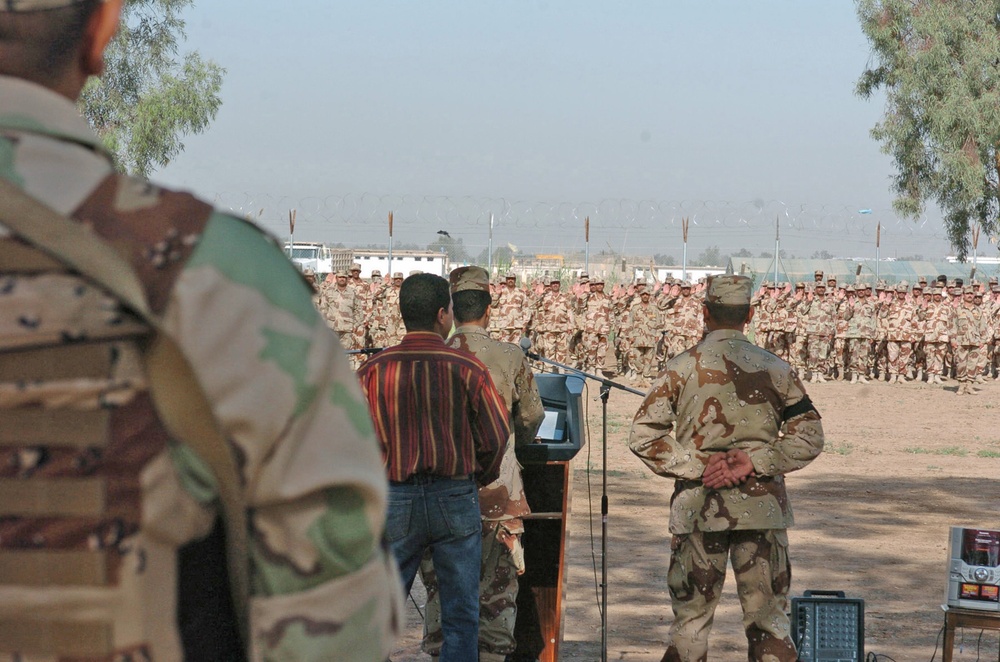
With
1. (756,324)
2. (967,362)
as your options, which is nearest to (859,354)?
(756,324)

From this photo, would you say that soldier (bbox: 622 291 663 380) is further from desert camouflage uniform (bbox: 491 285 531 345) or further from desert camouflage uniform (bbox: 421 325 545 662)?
desert camouflage uniform (bbox: 421 325 545 662)

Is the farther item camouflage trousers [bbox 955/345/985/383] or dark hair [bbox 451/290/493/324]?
camouflage trousers [bbox 955/345/985/383]

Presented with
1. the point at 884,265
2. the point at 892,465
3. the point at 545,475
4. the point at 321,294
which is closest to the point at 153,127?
the point at 321,294

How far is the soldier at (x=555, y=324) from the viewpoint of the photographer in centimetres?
2556

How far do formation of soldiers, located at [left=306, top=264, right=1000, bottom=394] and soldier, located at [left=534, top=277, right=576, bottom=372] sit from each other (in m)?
0.02

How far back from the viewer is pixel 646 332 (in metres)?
24.4

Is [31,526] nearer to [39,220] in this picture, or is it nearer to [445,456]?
[39,220]

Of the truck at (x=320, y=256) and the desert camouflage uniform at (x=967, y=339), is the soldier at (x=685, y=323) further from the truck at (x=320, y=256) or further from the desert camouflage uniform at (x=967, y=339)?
the truck at (x=320, y=256)

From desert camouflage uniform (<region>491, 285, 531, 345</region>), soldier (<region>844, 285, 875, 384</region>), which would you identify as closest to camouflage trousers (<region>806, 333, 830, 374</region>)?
soldier (<region>844, 285, 875, 384</region>)

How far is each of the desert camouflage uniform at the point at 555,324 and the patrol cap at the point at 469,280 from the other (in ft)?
66.7

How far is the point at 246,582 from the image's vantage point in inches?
56.0

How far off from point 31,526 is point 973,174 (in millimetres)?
26223

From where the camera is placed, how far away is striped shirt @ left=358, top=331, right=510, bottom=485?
4.18 meters

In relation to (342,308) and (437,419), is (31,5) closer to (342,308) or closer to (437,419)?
(437,419)
